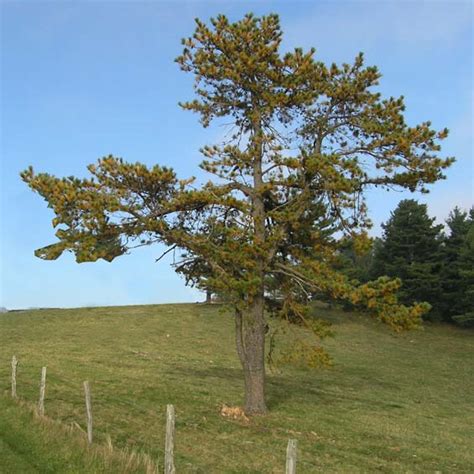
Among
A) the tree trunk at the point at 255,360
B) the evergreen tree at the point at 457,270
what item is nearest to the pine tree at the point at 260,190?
the tree trunk at the point at 255,360

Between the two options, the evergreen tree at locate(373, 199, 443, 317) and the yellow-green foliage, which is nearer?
the yellow-green foliage

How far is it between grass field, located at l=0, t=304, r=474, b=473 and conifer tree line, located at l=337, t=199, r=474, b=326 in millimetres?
8189

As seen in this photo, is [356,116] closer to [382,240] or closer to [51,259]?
A: [51,259]

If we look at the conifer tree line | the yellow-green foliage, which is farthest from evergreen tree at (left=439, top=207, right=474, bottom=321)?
the yellow-green foliage

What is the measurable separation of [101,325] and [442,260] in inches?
1296

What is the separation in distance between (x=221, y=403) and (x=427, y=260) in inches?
1626

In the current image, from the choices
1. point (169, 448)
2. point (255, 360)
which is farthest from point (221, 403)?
point (169, 448)

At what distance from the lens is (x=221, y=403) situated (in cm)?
1986

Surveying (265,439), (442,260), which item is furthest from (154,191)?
(442,260)

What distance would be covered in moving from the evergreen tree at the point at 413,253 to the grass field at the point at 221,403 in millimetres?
8266

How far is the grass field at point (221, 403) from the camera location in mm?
12406

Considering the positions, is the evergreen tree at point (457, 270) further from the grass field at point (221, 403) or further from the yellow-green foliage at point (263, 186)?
the yellow-green foliage at point (263, 186)

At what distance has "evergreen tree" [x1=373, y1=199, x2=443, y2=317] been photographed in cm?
5384

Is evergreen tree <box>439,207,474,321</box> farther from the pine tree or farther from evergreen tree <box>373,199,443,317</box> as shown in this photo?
the pine tree
